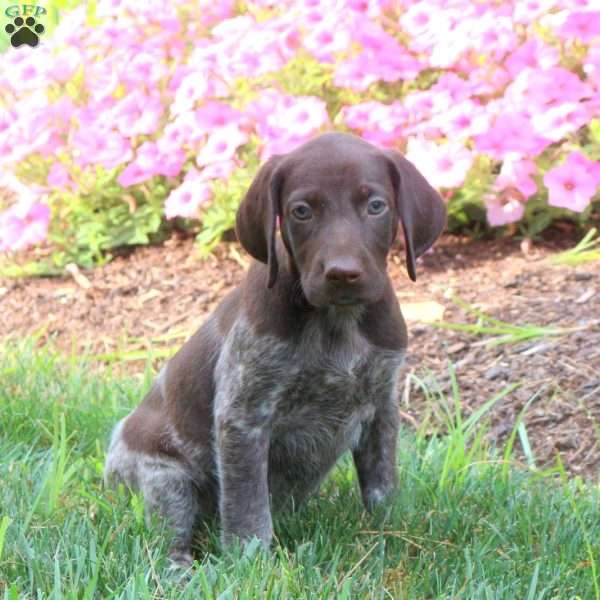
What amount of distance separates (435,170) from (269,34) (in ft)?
4.14

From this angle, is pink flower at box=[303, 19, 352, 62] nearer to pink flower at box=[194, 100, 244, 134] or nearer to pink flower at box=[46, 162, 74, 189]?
pink flower at box=[194, 100, 244, 134]

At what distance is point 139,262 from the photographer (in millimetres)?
6781

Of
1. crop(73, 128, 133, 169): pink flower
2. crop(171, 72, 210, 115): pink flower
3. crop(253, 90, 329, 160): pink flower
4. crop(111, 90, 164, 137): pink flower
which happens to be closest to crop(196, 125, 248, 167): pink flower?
crop(253, 90, 329, 160): pink flower

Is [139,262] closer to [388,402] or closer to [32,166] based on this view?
[32,166]

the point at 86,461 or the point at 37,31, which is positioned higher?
the point at 37,31

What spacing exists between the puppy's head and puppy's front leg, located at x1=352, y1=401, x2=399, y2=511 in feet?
1.80

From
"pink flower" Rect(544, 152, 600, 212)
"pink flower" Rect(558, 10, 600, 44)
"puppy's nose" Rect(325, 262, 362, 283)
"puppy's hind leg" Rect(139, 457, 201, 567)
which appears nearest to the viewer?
"puppy's nose" Rect(325, 262, 362, 283)

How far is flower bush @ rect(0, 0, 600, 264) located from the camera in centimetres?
573

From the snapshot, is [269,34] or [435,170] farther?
[269,34]

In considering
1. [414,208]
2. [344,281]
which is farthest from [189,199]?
[344,281]

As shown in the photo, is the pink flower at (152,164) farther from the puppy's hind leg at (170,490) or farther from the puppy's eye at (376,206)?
the puppy's eye at (376,206)

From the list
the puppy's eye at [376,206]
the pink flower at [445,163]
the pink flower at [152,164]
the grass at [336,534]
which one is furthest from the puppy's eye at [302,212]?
the pink flower at [152,164]

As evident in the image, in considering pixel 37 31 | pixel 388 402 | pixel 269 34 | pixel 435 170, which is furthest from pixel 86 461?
pixel 37 31

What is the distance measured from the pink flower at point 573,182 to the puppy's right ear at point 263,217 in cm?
276
